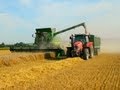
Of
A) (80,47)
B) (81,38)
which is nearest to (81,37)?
(81,38)

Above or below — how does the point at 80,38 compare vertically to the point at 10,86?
above

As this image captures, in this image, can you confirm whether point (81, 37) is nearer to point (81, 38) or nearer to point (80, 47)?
point (81, 38)

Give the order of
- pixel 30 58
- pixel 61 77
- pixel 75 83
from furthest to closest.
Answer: pixel 30 58, pixel 61 77, pixel 75 83

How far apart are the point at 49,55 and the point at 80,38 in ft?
12.3

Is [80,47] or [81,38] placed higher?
[81,38]

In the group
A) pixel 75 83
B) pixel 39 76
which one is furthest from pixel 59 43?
pixel 75 83

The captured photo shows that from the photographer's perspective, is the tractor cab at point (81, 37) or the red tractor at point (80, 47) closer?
the red tractor at point (80, 47)

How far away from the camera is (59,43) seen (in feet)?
123

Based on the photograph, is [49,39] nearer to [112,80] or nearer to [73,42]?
[73,42]

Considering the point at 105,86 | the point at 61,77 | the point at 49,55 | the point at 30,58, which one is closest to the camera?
the point at 105,86

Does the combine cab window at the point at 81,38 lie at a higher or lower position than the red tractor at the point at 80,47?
higher

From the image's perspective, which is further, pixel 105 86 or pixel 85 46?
pixel 85 46

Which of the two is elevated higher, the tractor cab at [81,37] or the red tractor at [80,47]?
the tractor cab at [81,37]

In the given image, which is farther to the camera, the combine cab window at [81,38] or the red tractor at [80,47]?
the combine cab window at [81,38]
